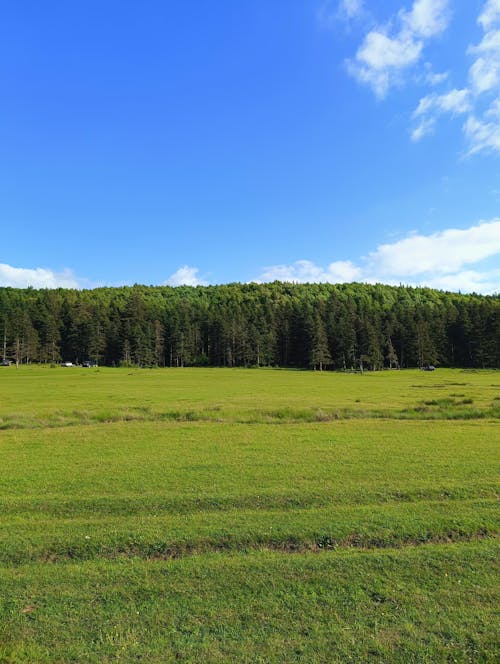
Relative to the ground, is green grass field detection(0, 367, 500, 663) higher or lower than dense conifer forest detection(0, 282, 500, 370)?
lower

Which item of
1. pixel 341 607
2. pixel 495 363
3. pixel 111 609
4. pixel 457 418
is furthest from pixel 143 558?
pixel 495 363

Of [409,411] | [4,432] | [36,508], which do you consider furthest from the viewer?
[409,411]

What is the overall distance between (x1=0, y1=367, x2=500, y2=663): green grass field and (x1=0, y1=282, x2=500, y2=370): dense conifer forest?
107m

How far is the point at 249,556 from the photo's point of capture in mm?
7852

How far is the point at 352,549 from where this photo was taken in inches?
324

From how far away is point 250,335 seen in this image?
5295 inches

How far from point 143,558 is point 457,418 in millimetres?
26905

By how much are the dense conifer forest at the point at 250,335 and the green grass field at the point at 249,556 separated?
10659cm

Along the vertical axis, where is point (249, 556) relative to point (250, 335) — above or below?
below

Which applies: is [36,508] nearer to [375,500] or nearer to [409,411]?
[375,500]

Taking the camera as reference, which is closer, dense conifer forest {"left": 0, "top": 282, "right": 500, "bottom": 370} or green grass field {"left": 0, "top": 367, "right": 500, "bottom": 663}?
green grass field {"left": 0, "top": 367, "right": 500, "bottom": 663}

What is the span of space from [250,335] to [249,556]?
4988 inches

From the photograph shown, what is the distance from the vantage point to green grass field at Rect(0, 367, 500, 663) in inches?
222

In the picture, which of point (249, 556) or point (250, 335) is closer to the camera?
point (249, 556)
